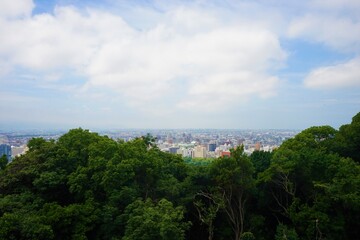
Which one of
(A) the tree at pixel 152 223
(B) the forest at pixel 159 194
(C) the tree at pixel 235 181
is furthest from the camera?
(C) the tree at pixel 235 181

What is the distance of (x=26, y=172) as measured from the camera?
13.2 meters

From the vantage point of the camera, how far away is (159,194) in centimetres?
1337

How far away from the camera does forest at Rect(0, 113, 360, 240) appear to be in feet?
35.8

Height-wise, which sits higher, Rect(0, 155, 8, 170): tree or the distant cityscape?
Rect(0, 155, 8, 170): tree

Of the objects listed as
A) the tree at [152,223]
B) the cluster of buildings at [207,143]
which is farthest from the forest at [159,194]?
the cluster of buildings at [207,143]

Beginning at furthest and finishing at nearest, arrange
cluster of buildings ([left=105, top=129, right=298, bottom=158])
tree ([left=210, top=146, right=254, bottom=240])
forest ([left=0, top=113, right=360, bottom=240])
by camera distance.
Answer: cluster of buildings ([left=105, top=129, right=298, bottom=158]), tree ([left=210, top=146, right=254, bottom=240]), forest ([left=0, top=113, right=360, bottom=240])

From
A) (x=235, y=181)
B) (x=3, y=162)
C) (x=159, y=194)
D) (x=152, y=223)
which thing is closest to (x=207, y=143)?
(x=3, y=162)

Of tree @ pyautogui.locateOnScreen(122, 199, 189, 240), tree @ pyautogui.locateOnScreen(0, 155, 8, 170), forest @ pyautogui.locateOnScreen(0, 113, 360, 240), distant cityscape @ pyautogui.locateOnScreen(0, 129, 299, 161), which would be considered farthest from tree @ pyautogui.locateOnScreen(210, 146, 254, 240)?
tree @ pyautogui.locateOnScreen(0, 155, 8, 170)

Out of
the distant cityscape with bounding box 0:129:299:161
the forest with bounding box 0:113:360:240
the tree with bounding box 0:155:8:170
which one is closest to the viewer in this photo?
the forest with bounding box 0:113:360:240

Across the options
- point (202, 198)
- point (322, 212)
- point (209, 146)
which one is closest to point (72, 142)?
point (202, 198)

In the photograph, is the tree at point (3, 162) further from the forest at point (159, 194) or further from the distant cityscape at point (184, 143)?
the distant cityscape at point (184, 143)

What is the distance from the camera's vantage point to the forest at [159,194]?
10922mm

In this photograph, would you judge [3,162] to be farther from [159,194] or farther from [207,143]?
[207,143]

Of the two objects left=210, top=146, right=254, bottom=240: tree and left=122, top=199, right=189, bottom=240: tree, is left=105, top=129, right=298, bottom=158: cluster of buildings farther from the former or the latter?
left=122, top=199, right=189, bottom=240: tree
